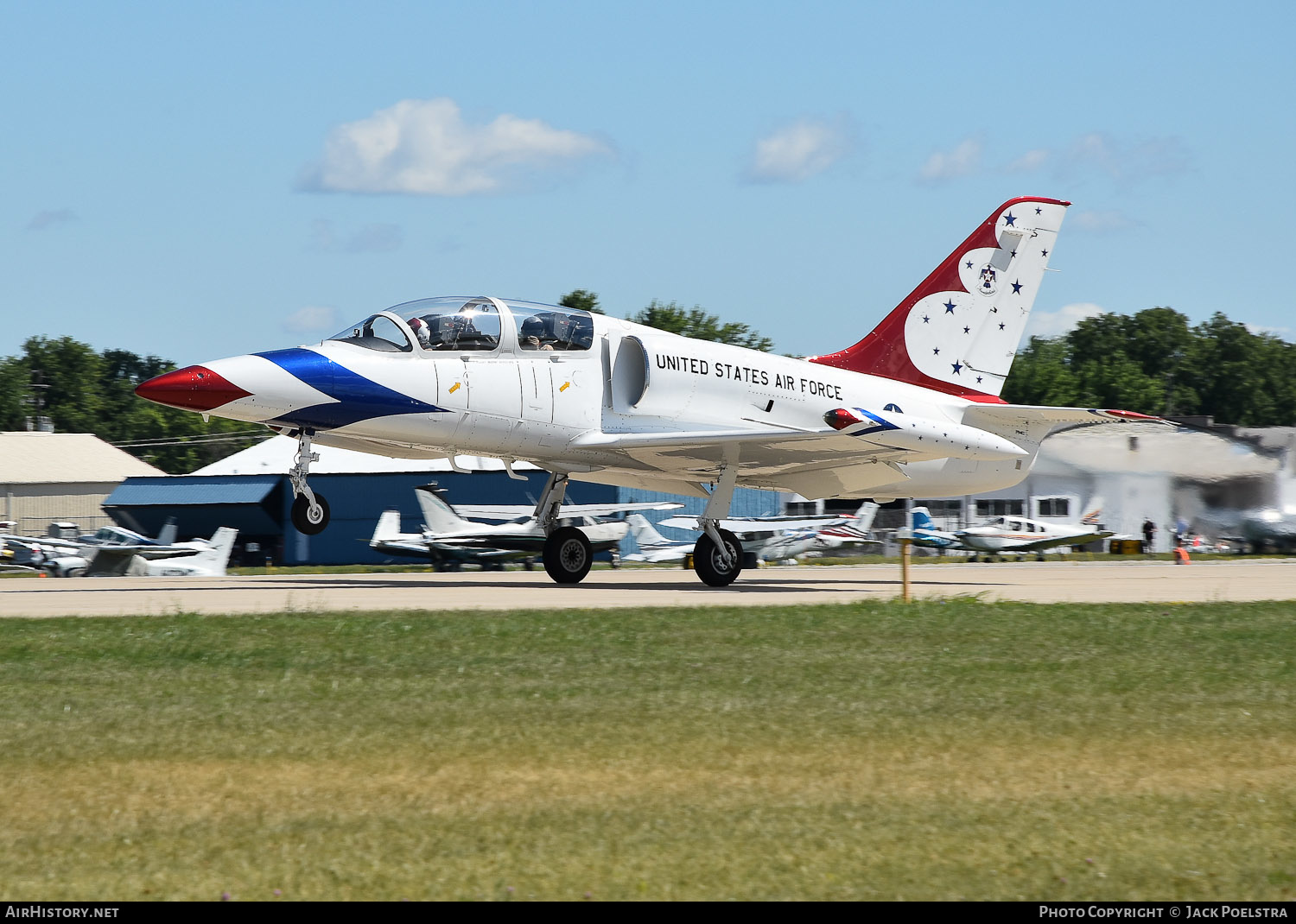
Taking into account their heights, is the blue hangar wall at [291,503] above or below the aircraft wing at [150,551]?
above

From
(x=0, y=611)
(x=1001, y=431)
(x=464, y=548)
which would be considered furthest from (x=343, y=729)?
(x=464, y=548)

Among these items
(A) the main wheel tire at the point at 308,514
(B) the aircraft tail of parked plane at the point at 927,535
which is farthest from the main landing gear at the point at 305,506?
(B) the aircraft tail of parked plane at the point at 927,535

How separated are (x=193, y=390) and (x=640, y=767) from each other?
10028 mm

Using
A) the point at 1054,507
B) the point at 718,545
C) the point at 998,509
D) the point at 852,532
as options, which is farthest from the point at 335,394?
the point at 998,509

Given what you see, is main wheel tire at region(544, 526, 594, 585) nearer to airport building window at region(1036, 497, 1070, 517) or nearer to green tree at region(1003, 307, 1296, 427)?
airport building window at region(1036, 497, 1070, 517)

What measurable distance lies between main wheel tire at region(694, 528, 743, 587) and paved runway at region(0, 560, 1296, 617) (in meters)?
0.25

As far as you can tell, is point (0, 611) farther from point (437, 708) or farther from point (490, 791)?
point (490, 791)

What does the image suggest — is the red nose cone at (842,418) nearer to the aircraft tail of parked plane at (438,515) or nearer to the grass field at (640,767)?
the grass field at (640,767)

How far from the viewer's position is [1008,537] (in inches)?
1492

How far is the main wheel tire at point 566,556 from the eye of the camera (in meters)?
19.0

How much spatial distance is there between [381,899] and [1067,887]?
2.60 m

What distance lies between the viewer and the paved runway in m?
15.0

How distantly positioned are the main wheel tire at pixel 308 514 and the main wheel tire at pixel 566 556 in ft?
13.3

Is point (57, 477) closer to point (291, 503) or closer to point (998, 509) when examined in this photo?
point (291, 503)
